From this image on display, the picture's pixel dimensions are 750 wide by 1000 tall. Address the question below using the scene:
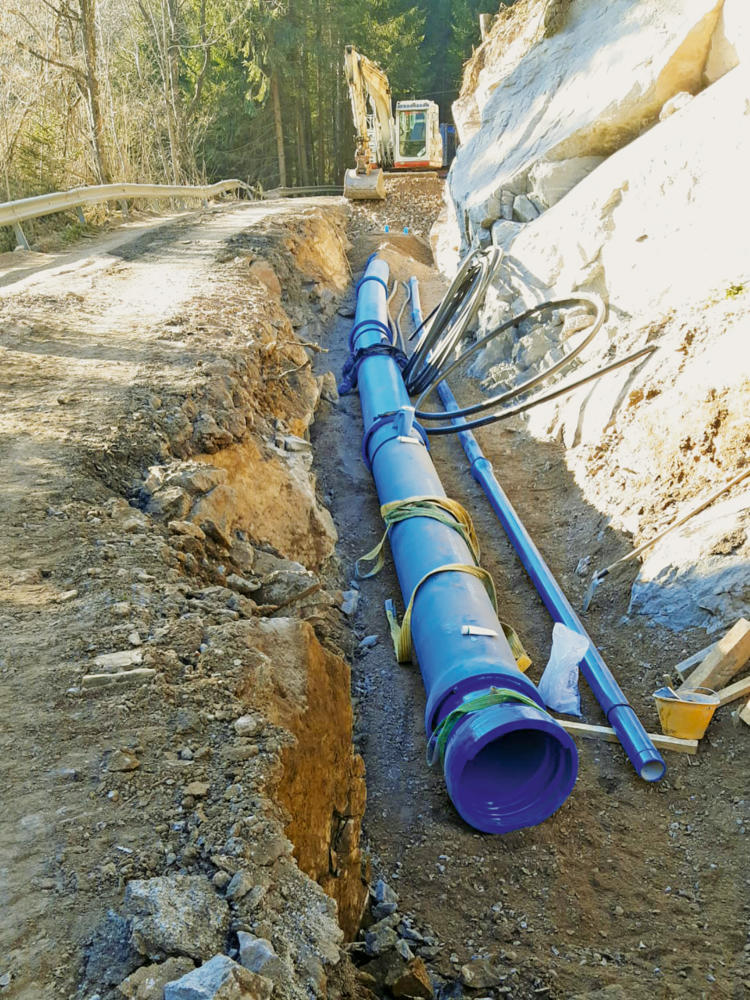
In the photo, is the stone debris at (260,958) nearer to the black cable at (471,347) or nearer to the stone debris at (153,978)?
the stone debris at (153,978)

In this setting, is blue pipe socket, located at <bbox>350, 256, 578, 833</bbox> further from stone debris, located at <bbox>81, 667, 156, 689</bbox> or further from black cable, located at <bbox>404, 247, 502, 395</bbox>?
black cable, located at <bbox>404, 247, 502, 395</bbox>

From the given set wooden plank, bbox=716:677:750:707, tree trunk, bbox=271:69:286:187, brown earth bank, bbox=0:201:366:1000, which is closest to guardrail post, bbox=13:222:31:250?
brown earth bank, bbox=0:201:366:1000

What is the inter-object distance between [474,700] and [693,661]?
1703mm

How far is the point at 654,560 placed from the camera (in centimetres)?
575

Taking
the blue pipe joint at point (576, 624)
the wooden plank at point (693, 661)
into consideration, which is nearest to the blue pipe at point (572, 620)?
the blue pipe joint at point (576, 624)

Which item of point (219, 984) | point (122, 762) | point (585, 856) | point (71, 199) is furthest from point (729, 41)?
point (219, 984)

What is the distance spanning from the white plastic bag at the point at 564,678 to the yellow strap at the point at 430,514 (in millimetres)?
1133

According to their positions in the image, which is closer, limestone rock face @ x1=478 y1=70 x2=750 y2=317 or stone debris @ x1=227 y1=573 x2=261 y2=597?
stone debris @ x1=227 y1=573 x2=261 y2=597

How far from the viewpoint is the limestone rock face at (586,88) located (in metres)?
9.26

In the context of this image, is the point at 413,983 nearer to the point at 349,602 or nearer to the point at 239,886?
the point at 239,886

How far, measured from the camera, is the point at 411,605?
5.39 metres

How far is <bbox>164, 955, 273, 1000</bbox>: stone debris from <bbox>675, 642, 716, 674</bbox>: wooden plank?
3746mm

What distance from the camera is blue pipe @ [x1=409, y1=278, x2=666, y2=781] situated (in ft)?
15.2

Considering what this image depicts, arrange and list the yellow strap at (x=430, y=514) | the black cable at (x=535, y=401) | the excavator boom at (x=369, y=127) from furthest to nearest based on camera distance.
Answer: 1. the excavator boom at (x=369, y=127)
2. the black cable at (x=535, y=401)
3. the yellow strap at (x=430, y=514)
